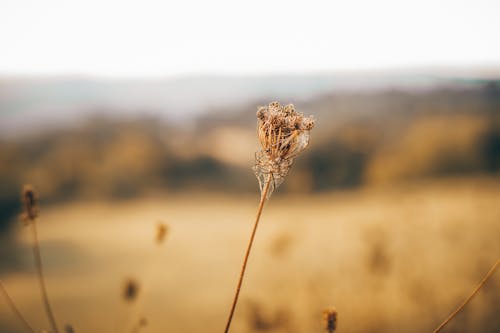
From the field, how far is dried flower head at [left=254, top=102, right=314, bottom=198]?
1.89 m

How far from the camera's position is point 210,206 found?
32.0 feet

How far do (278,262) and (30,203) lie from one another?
→ 17.4 ft

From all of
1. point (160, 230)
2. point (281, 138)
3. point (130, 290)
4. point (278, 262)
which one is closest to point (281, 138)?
point (281, 138)

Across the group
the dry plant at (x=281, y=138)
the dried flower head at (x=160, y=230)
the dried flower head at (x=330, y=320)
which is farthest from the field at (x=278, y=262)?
the dry plant at (x=281, y=138)

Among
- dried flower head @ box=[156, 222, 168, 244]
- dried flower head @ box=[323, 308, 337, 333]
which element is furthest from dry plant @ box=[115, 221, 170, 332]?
dried flower head @ box=[323, 308, 337, 333]

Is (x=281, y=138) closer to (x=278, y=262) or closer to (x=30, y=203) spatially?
(x=30, y=203)

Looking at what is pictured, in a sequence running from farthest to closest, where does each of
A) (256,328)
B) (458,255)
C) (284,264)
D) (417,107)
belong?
1. (417,107)
2. (284,264)
3. (458,255)
4. (256,328)

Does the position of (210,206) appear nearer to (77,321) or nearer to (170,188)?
(170,188)

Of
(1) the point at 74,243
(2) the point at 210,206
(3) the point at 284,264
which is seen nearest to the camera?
(3) the point at 284,264

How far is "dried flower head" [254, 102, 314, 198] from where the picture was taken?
1623mm

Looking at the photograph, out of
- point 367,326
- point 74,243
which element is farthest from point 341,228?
point 74,243

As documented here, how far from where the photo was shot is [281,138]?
1644 mm

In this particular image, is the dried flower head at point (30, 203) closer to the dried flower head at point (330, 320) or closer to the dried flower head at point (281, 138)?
the dried flower head at point (281, 138)

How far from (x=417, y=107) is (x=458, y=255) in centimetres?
661
